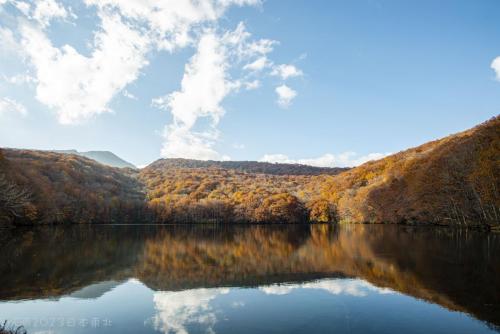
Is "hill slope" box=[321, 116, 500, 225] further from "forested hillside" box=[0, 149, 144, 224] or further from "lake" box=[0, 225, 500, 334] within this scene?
"forested hillside" box=[0, 149, 144, 224]

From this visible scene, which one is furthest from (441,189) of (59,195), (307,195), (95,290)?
(59,195)

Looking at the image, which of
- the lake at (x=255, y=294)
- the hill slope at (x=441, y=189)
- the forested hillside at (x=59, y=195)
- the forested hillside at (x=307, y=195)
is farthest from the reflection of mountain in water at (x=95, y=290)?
the hill slope at (x=441, y=189)

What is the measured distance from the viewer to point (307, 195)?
162 m

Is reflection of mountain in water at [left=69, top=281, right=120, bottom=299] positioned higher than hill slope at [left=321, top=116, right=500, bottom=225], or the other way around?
hill slope at [left=321, top=116, right=500, bottom=225]

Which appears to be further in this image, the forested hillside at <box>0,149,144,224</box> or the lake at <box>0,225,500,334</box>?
the forested hillside at <box>0,149,144,224</box>

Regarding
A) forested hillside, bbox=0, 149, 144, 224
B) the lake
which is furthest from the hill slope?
forested hillside, bbox=0, 149, 144, 224

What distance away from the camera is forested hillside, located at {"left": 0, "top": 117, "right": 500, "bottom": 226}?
65125mm

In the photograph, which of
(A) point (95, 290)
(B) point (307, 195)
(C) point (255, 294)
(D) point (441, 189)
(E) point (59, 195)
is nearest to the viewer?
(C) point (255, 294)

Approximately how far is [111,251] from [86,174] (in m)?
131

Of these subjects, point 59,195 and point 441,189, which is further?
point 59,195

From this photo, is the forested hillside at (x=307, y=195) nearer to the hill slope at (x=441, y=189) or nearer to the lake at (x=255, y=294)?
the hill slope at (x=441, y=189)

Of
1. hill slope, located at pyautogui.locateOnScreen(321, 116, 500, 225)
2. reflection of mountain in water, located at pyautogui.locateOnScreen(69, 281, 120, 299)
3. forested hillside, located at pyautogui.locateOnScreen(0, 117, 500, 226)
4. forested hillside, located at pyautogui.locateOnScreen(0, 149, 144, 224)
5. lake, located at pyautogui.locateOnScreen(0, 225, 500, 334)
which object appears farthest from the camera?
forested hillside, located at pyautogui.locateOnScreen(0, 149, 144, 224)

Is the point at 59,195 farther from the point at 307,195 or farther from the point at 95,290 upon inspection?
the point at 95,290

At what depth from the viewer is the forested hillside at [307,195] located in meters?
65.1
